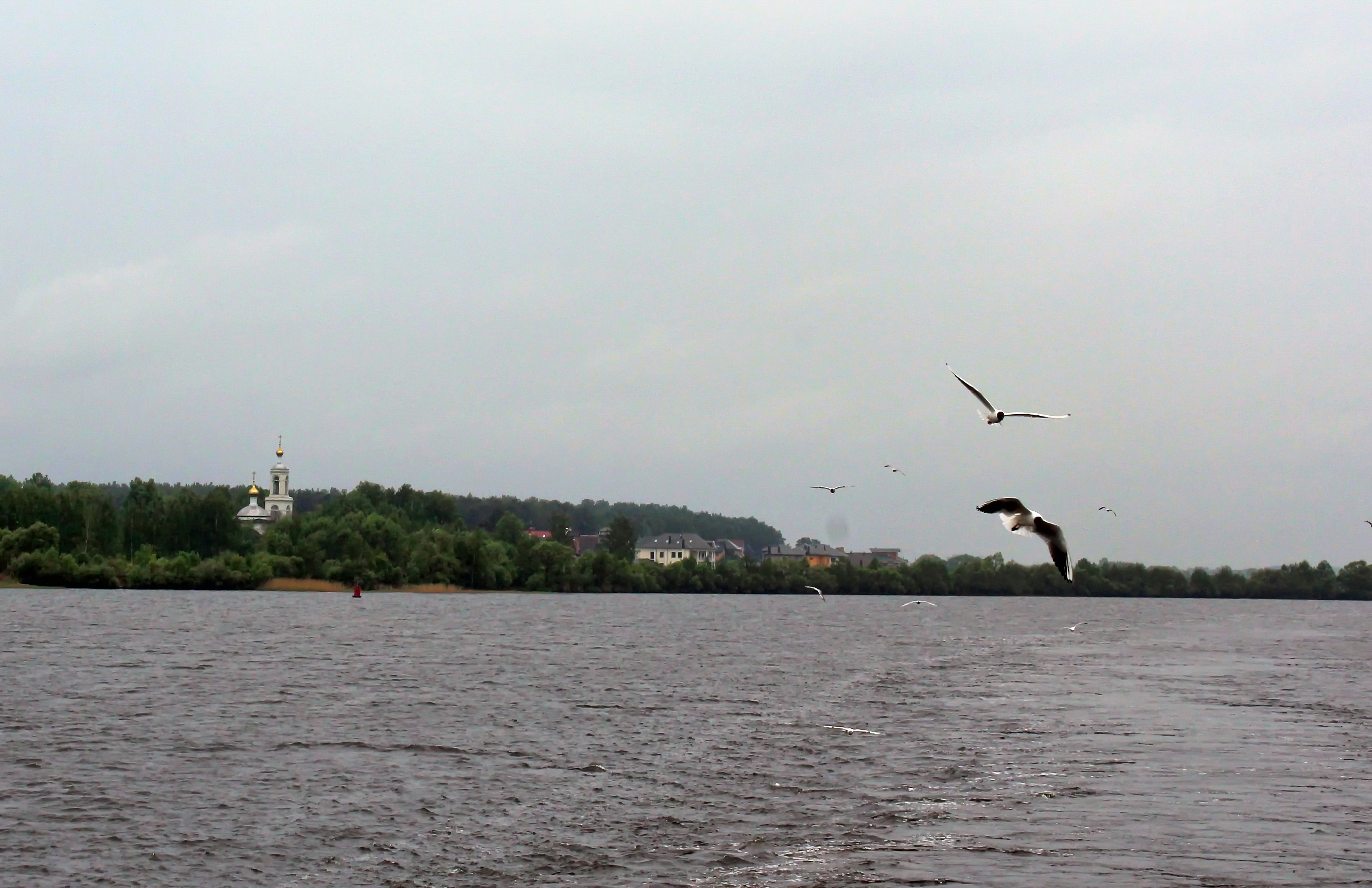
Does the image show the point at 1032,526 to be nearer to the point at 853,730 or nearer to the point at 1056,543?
the point at 1056,543

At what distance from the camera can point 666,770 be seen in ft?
A: 96.2

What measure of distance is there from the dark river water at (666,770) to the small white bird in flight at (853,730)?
208 mm

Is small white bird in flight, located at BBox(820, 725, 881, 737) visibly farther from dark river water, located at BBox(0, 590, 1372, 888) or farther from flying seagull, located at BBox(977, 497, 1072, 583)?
flying seagull, located at BBox(977, 497, 1072, 583)

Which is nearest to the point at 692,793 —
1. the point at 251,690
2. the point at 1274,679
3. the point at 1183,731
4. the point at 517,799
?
the point at 517,799

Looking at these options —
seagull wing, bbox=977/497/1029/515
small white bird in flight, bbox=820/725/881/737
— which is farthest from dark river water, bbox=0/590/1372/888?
seagull wing, bbox=977/497/1029/515

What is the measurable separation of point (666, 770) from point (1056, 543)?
59.6 ft

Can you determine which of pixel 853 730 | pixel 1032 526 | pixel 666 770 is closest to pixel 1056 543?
pixel 1032 526

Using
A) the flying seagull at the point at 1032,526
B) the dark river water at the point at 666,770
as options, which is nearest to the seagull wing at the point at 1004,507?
the flying seagull at the point at 1032,526

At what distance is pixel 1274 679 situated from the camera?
56.3 m

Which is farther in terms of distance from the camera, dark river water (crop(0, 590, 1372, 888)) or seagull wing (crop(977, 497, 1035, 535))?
dark river water (crop(0, 590, 1372, 888))

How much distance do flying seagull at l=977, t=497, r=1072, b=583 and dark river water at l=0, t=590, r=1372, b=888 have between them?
8.53m

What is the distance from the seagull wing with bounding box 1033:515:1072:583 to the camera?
12445 millimetres

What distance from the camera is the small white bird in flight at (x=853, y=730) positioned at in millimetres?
36094

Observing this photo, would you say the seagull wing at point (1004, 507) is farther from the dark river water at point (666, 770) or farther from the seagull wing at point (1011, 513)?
the dark river water at point (666, 770)
